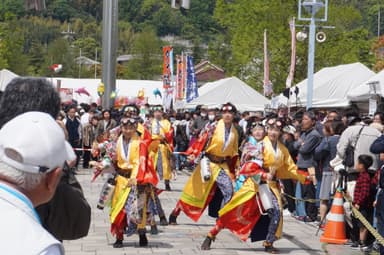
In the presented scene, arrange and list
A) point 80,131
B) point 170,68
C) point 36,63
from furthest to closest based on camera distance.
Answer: point 36,63, point 170,68, point 80,131

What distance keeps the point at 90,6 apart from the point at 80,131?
165m

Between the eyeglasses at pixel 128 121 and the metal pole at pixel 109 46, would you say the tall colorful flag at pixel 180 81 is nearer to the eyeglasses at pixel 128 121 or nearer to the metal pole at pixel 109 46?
the metal pole at pixel 109 46

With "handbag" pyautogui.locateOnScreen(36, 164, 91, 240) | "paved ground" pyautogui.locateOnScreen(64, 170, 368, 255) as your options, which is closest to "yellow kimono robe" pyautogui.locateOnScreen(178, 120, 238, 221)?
"paved ground" pyautogui.locateOnScreen(64, 170, 368, 255)

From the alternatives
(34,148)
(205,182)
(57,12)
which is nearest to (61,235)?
(34,148)

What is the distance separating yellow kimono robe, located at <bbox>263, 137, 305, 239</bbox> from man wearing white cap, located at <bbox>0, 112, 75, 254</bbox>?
7794 mm

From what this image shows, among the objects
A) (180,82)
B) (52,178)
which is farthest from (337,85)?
(52,178)

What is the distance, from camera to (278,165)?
10047 millimetres

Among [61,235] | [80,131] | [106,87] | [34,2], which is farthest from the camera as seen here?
[106,87]

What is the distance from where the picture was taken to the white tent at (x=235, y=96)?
2886 cm

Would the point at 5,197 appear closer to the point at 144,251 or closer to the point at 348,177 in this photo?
the point at 144,251

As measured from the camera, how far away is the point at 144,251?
9.97 metres

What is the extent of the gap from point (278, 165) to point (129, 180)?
186cm

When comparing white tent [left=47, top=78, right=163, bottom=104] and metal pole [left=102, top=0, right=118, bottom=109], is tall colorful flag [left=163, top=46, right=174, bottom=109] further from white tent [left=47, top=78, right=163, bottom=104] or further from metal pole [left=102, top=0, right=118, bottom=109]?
white tent [left=47, top=78, right=163, bottom=104]

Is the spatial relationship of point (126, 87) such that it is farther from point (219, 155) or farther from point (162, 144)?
point (219, 155)
